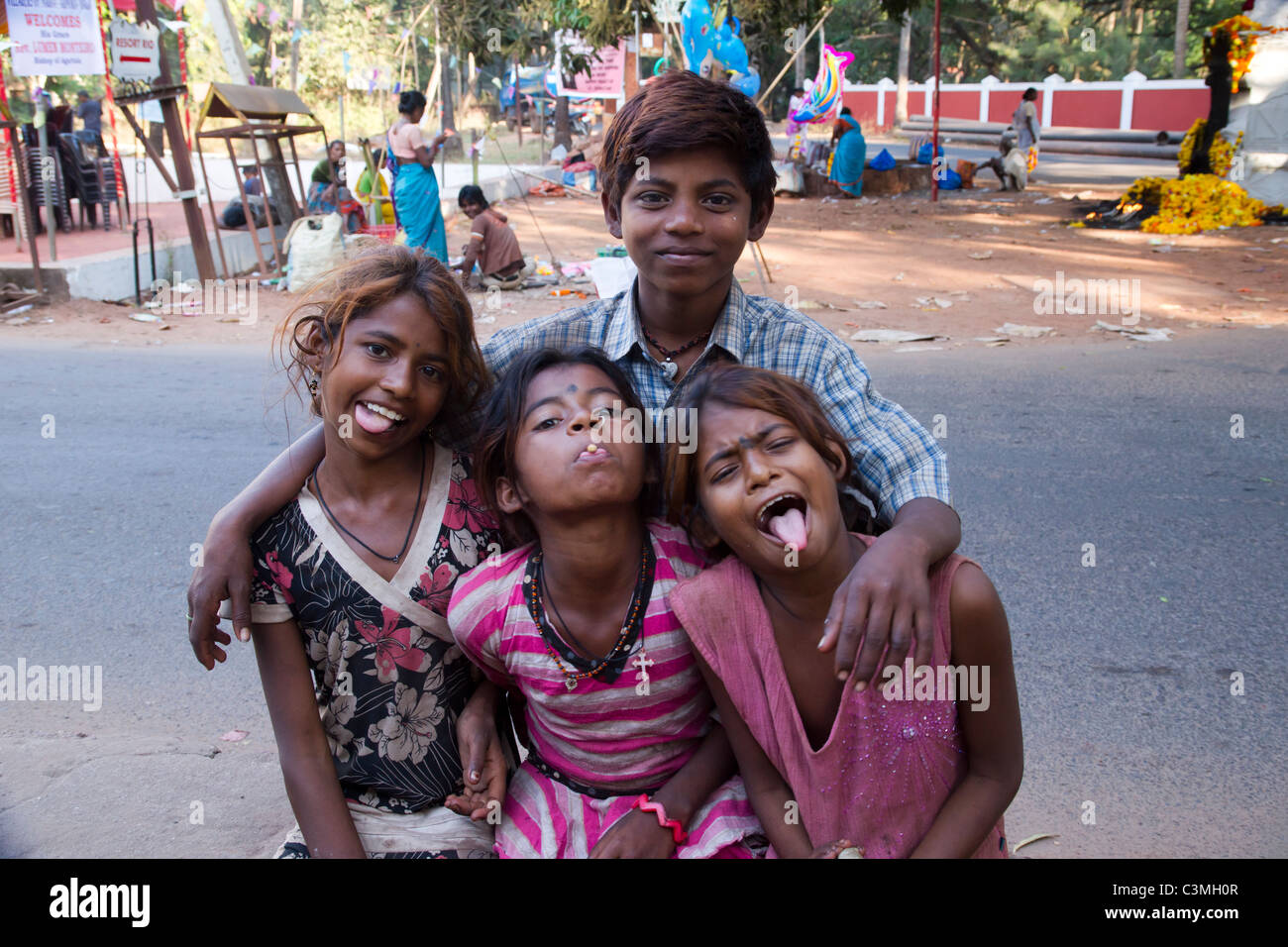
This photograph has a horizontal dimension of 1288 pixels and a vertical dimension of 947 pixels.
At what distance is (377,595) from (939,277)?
401 inches

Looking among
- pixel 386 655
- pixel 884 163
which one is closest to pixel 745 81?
pixel 884 163

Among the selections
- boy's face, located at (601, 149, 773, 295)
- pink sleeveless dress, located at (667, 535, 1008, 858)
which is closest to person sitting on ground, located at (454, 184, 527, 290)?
boy's face, located at (601, 149, 773, 295)

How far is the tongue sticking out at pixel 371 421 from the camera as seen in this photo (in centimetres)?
179

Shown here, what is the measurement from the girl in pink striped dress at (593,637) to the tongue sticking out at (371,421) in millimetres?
179

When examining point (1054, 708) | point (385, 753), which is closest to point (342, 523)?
point (385, 753)

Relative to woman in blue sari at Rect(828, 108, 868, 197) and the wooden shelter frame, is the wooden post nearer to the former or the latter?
the wooden shelter frame

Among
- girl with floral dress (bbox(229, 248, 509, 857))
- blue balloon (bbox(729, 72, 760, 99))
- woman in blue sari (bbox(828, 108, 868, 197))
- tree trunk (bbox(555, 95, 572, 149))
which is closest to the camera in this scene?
girl with floral dress (bbox(229, 248, 509, 857))

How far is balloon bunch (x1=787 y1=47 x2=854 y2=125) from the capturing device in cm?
1842

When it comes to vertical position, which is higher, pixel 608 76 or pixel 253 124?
pixel 608 76

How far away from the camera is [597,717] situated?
69.7 inches

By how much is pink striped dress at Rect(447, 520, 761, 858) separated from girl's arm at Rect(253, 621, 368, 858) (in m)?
0.28

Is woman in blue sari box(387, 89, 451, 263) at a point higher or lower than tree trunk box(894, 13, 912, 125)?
lower

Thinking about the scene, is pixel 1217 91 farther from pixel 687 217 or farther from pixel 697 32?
pixel 687 217

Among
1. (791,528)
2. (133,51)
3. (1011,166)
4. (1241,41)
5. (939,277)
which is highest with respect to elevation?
(1241,41)
